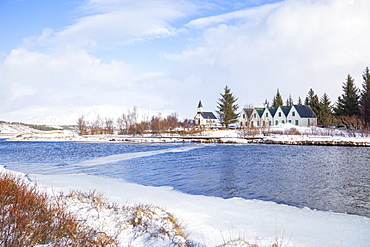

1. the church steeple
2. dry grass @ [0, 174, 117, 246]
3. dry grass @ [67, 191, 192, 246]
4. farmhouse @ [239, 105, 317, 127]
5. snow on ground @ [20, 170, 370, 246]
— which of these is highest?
the church steeple

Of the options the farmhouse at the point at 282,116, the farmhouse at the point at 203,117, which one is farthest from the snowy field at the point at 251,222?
the farmhouse at the point at 203,117

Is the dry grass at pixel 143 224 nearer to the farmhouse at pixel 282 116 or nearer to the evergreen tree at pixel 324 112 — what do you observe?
the farmhouse at pixel 282 116

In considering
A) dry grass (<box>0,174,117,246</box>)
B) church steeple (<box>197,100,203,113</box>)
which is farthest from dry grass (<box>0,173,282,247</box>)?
church steeple (<box>197,100,203,113</box>)

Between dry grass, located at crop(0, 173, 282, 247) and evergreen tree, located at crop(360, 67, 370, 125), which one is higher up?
evergreen tree, located at crop(360, 67, 370, 125)

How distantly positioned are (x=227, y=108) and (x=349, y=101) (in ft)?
92.6

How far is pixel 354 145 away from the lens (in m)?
28.8

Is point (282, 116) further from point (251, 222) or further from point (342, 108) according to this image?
point (251, 222)

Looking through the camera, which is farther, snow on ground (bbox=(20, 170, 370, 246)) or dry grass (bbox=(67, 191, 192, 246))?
snow on ground (bbox=(20, 170, 370, 246))

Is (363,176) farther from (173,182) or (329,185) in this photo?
(173,182)

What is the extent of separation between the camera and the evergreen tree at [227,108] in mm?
70369

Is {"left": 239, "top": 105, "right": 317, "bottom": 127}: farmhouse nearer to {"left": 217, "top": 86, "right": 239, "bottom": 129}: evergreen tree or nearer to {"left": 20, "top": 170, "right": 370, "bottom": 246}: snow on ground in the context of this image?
{"left": 217, "top": 86, "right": 239, "bottom": 129}: evergreen tree

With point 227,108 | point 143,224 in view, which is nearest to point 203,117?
point 227,108

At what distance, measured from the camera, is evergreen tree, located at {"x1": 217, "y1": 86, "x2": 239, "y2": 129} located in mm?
70369

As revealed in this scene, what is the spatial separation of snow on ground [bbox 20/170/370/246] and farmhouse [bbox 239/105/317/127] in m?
47.0
